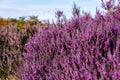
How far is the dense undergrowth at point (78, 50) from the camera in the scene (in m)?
3.93

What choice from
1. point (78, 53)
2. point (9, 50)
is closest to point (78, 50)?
point (78, 53)

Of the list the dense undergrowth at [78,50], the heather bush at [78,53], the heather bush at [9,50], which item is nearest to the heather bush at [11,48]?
the heather bush at [9,50]

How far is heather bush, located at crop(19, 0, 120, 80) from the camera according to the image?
3.92m

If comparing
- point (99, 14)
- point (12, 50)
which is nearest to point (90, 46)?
point (99, 14)

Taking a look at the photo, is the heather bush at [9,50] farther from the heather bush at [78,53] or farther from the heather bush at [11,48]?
the heather bush at [78,53]

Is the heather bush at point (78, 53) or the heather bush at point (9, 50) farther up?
the heather bush at point (78, 53)

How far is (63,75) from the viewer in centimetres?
414

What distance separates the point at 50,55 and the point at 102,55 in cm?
92

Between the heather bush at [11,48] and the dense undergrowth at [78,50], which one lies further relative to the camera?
the heather bush at [11,48]

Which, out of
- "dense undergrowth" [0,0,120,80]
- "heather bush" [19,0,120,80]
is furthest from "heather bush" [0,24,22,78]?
"heather bush" [19,0,120,80]

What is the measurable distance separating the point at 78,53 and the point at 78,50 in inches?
1.4

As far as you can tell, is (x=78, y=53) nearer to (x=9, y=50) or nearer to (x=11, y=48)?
(x=11, y=48)

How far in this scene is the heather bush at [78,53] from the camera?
3.92m

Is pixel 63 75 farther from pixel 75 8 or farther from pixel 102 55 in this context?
pixel 75 8
